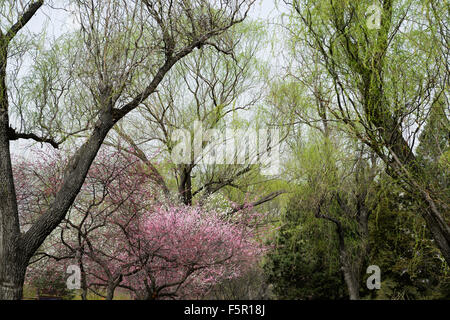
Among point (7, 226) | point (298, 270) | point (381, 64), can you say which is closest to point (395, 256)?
Result: point (298, 270)

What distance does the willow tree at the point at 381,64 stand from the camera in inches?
155

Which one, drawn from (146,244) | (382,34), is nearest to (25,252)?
(146,244)

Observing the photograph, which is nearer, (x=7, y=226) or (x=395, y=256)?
(x=7, y=226)

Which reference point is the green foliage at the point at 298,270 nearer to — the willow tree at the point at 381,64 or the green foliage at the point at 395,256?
the green foliage at the point at 395,256

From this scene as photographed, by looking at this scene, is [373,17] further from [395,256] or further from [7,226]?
[395,256]

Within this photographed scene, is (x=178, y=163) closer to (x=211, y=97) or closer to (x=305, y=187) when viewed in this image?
(x=211, y=97)

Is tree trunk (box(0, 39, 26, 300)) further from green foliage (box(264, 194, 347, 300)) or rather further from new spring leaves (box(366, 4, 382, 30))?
green foliage (box(264, 194, 347, 300))

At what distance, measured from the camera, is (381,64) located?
422 cm

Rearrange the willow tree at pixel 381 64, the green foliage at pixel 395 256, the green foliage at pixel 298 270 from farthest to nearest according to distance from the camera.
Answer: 1. the green foliage at pixel 298 270
2. the green foliage at pixel 395 256
3. the willow tree at pixel 381 64

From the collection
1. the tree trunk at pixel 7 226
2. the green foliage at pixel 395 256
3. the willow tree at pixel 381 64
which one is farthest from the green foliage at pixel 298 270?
the tree trunk at pixel 7 226

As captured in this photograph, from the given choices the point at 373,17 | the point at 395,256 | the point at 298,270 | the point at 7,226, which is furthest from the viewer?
the point at 298,270

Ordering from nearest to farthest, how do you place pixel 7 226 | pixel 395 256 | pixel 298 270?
pixel 7 226 < pixel 395 256 < pixel 298 270

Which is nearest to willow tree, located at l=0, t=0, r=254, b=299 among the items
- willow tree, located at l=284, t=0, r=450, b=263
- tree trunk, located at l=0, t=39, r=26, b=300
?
tree trunk, located at l=0, t=39, r=26, b=300

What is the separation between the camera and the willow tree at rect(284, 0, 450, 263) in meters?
3.95
